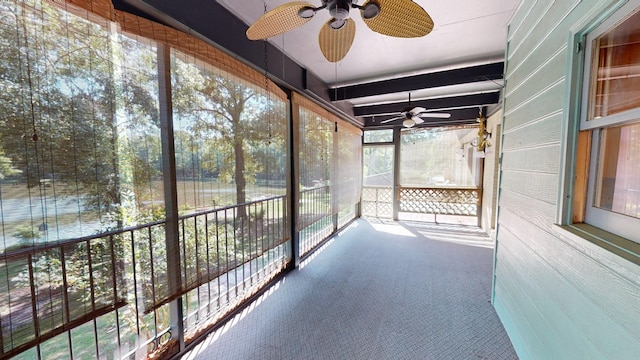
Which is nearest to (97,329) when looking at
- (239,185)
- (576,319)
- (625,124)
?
(239,185)

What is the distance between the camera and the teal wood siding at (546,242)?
80 cm

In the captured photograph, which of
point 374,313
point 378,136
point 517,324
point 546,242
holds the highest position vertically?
point 378,136

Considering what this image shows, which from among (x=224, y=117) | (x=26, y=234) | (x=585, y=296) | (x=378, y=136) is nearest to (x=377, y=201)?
(x=378, y=136)

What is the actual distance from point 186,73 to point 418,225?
5.05 m

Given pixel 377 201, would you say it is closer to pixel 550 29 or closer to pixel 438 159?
pixel 438 159

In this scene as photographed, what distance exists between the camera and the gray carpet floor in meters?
1.64

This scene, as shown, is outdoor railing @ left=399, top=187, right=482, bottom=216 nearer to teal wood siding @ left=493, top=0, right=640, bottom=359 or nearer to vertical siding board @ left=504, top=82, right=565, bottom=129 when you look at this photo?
teal wood siding @ left=493, top=0, right=640, bottom=359

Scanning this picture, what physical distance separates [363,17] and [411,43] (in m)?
1.46

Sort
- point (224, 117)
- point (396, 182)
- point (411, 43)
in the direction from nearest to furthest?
1. point (224, 117)
2. point (411, 43)
3. point (396, 182)

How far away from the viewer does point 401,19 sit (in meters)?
1.17

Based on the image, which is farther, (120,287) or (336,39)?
(336,39)

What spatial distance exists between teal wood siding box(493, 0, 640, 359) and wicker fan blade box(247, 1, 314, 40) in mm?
1243

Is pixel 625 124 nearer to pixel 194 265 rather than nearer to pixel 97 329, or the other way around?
pixel 194 265

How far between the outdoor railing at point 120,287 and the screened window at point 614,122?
218 centimetres
